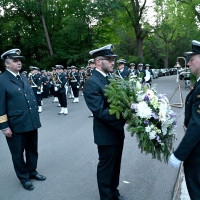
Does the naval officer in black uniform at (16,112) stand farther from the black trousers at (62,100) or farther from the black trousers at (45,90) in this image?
the black trousers at (45,90)

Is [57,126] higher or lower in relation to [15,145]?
lower

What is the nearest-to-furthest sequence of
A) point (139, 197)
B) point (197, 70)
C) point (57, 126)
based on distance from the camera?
point (197, 70), point (139, 197), point (57, 126)

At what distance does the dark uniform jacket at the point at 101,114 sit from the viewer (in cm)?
275

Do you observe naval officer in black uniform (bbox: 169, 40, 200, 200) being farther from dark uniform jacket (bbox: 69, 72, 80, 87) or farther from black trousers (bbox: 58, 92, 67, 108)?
dark uniform jacket (bbox: 69, 72, 80, 87)

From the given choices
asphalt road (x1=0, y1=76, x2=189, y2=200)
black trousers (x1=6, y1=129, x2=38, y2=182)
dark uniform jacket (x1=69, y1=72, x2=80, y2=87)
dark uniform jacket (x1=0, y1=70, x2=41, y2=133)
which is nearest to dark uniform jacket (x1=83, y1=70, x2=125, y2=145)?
asphalt road (x1=0, y1=76, x2=189, y2=200)

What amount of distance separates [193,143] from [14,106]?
279 centimetres

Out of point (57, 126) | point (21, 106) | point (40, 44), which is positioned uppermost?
point (40, 44)

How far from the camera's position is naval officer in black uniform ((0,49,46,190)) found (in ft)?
11.8

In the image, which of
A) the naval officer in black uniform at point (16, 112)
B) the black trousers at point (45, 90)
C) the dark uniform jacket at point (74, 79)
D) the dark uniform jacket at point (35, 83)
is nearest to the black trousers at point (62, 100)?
the dark uniform jacket at point (35, 83)

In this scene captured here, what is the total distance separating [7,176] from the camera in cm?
425

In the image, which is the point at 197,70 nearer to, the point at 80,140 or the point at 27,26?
the point at 80,140

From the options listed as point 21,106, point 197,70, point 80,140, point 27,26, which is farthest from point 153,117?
point 27,26

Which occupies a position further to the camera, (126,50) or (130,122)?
(126,50)

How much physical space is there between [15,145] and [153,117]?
240 cm
